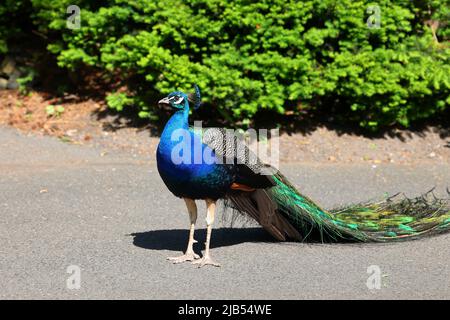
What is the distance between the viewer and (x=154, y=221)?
23.1ft

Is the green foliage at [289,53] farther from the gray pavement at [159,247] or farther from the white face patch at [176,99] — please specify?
the white face patch at [176,99]

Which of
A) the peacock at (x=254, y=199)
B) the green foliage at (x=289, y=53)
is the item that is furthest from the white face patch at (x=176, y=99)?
the green foliage at (x=289, y=53)

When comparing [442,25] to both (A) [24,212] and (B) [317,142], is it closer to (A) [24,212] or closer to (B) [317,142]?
(B) [317,142]

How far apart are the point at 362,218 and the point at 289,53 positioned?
3585 mm

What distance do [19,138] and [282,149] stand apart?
10.9 feet

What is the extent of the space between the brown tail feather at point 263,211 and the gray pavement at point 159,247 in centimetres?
14

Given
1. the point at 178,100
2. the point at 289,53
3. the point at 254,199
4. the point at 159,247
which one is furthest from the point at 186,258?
the point at 289,53

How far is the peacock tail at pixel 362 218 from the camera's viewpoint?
6.20m

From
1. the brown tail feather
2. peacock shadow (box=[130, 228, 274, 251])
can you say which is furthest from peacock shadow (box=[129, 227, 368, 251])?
the brown tail feather

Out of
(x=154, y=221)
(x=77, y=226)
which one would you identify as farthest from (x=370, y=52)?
(x=77, y=226)

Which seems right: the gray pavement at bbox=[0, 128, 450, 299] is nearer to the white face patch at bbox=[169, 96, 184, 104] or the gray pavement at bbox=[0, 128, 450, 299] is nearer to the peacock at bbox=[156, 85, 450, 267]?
the peacock at bbox=[156, 85, 450, 267]

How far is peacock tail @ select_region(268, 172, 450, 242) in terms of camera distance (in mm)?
6195

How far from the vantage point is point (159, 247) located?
623cm

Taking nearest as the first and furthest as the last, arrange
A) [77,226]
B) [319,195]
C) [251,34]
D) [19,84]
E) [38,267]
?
[38,267] → [77,226] → [319,195] → [251,34] → [19,84]
